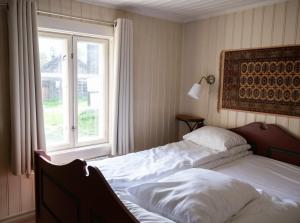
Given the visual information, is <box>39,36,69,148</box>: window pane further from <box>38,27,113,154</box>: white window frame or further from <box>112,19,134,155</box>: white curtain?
<box>112,19,134,155</box>: white curtain

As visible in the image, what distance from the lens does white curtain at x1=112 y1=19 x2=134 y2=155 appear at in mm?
2848

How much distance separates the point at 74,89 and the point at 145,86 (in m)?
0.94

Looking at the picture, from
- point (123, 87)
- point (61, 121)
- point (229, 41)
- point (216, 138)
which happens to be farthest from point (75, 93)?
point (229, 41)

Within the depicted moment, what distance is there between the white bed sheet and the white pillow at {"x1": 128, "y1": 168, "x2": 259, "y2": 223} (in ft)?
1.47

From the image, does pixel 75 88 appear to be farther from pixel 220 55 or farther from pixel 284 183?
pixel 284 183

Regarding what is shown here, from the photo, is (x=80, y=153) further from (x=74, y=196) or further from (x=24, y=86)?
(x=74, y=196)

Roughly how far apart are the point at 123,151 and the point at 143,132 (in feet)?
1.59

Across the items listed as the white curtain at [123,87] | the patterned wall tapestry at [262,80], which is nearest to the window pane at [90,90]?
the white curtain at [123,87]

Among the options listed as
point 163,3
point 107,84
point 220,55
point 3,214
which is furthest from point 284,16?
point 3,214

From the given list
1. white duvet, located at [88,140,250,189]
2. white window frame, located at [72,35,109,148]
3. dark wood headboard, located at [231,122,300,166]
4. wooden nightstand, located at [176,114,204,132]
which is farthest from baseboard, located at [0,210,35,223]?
dark wood headboard, located at [231,122,300,166]

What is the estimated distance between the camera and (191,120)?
10.8ft

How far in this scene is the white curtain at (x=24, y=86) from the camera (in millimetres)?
2201

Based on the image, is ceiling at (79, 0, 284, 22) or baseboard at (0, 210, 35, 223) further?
ceiling at (79, 0, 284, 22)

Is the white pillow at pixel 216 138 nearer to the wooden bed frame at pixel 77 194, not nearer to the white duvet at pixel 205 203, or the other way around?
the wooden bed frame at pixel 77 194
